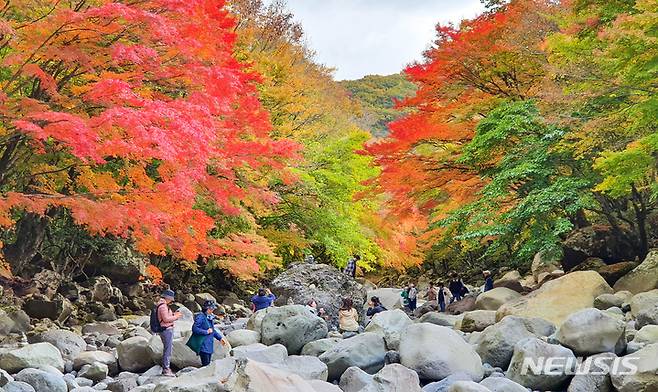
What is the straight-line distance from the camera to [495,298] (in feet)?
49.2

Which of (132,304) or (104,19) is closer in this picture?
(104,19)

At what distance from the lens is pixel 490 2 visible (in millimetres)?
18391

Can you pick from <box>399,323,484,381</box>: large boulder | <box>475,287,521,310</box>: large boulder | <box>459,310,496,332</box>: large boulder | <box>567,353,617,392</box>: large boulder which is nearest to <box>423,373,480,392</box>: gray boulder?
<box>399,323,484,381</box>: large boulder

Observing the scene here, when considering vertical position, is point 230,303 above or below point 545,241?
below

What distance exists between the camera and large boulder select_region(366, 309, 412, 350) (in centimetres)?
954

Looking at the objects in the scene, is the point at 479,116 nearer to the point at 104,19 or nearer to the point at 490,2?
the point at 490,2

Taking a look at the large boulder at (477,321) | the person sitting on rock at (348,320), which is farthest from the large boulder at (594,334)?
the person sitting on rock at (348,320)

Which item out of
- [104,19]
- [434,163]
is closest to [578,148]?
[434,163]

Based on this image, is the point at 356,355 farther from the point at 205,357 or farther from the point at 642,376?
the point at 642,376

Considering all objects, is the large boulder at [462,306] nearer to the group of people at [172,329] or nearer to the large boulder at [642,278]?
the large boulder at [642,278]

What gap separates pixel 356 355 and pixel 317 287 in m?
4.85

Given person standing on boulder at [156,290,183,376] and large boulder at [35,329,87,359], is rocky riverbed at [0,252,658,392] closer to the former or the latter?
large boulder at [35,329,87,359]

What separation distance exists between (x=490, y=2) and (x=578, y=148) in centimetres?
806

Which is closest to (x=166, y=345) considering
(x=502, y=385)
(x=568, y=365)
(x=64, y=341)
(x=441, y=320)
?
(x=64, y=341)
